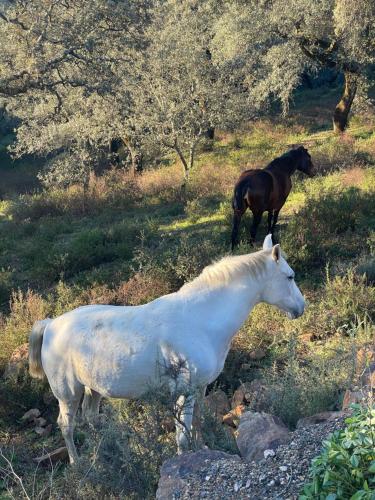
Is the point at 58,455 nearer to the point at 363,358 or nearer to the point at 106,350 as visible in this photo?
the point at 106,350

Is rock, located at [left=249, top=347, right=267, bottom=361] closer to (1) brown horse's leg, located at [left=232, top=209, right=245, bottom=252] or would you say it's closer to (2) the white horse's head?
(2) the white horse's head

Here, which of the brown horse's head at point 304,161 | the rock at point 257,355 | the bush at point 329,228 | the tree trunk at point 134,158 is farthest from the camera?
the tree trunk at point 134,158

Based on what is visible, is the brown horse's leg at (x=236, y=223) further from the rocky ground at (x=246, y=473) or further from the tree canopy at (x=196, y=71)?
the rocky ground at (x=246, y=473)

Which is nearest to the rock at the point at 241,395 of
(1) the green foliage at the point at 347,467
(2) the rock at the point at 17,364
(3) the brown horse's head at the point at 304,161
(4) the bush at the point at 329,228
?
(2) the rock at the point at 17,364

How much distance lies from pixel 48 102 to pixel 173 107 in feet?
14.4

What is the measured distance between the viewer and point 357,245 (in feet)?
28.9

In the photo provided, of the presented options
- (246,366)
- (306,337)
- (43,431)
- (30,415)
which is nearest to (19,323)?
(30,415)

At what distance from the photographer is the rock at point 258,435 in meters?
3.04

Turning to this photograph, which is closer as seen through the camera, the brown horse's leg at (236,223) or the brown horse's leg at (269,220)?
the brown horse's leg at (236,223)

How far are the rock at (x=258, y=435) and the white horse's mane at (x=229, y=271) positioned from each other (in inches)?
46.2

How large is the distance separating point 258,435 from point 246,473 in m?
0.55

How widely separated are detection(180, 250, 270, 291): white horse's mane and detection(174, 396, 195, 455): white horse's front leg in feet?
3.11

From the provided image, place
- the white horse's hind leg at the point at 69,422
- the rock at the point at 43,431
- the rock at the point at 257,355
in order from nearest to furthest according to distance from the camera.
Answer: the white horse's hind leg at the point at 69,422, the rock at the point at 43,431, the rock at the point at 257,355

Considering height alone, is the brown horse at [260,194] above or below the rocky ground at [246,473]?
below
